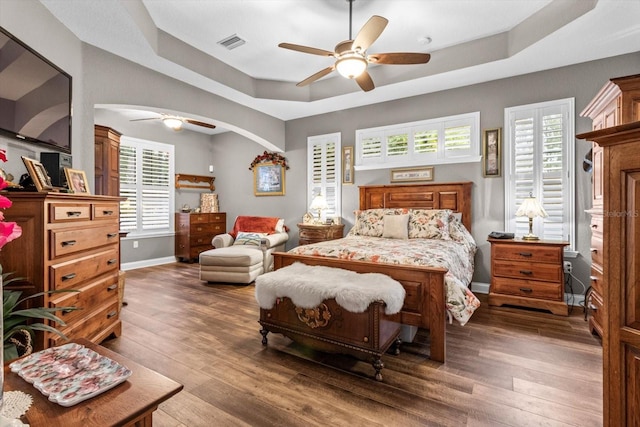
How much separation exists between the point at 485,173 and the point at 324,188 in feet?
8.25

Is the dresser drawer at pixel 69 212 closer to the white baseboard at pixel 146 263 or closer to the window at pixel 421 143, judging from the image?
the window at pixel 421 143

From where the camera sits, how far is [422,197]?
14.5 feet

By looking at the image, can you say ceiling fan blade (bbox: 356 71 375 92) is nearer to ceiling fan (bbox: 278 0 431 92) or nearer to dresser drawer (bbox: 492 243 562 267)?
ceiling fan (bbox: 278 0 431 92)

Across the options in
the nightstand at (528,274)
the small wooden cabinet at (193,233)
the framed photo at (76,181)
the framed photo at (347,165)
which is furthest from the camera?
the small wooden cabinet at (193,233)

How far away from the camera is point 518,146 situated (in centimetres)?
390

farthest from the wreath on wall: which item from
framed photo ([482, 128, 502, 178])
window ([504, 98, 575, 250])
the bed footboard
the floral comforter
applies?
the bed footboard

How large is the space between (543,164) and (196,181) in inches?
250

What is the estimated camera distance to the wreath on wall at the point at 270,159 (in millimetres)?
5945

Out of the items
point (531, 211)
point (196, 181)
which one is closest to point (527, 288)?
point (531, 211)

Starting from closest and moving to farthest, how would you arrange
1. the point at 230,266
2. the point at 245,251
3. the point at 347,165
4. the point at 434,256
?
the point at 434,256, the point at 230,266, the point at 245,251, the point at 347,165

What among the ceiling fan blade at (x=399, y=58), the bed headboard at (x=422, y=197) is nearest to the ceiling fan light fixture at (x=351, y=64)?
the ceiling fan blade at (x=399, y=58)

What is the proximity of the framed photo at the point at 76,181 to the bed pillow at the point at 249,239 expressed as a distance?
9.19 ft

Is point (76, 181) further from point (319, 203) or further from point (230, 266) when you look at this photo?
point (319, 203)

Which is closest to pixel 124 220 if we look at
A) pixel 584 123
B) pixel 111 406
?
pixel 111 406
